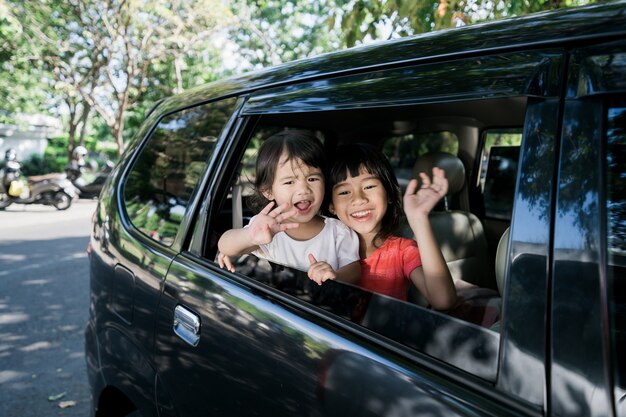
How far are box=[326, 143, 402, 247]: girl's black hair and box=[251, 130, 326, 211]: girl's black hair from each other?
0.24ft

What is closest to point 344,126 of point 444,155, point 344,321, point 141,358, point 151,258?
point 444,155

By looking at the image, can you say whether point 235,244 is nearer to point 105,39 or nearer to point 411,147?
point 411,147

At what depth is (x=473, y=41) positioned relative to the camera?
107 centimetres

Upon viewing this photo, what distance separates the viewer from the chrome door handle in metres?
1.46

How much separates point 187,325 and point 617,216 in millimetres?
1128

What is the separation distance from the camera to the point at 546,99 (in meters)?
0.89

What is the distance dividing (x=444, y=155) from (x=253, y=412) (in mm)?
1852

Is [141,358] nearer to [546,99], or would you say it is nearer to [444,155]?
[546,99]

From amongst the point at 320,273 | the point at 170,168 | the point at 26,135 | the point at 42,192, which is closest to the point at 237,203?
the point at 170,168

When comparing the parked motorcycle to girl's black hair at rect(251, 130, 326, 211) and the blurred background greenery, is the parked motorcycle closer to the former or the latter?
the blurred background greenery

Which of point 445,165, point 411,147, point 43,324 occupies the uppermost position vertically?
point 411,147

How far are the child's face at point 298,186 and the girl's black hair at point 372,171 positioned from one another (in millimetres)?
82

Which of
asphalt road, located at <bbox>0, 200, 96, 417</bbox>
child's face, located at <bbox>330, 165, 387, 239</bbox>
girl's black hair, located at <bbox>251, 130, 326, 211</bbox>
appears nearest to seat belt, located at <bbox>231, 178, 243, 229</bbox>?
girl's black hair, located at <bbox>251, 130, 326, 211</bbox>

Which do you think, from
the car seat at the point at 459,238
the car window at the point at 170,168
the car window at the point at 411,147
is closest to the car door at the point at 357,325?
the car window at the point at 170,168
